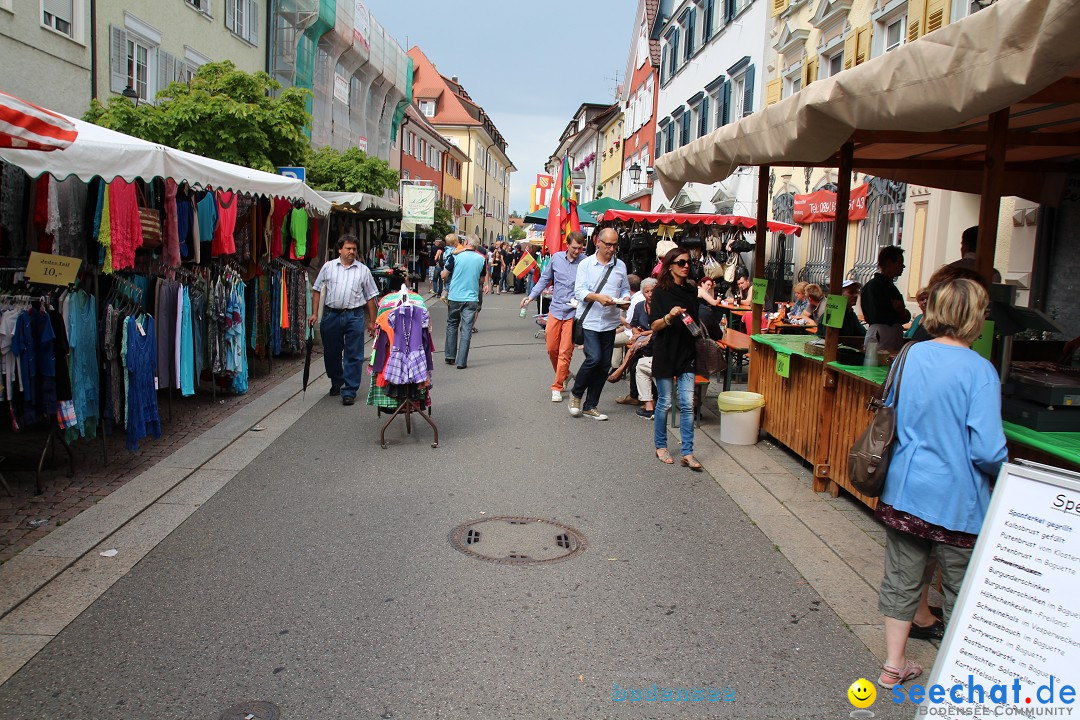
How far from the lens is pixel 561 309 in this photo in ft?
31.6

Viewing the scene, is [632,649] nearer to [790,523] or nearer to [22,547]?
[790,523]

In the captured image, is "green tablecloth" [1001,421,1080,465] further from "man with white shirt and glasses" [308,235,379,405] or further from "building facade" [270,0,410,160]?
"building facade" [270,0,410,160]

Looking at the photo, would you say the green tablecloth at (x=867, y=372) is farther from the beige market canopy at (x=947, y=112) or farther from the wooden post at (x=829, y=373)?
the beige market canopy at (x=947, y=112)

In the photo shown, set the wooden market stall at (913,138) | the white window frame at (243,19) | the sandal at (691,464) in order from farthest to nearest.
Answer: the white window frame at (243,19) < the sandal at (691,464) < the wooden market stall at (913,138)

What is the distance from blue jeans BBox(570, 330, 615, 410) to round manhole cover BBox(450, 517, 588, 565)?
11.3 feet

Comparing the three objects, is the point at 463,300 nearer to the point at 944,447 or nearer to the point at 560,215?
the point at 560,215

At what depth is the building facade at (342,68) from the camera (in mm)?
25562

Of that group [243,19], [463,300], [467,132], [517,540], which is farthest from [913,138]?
[467,132]

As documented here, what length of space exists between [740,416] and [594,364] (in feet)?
5.67

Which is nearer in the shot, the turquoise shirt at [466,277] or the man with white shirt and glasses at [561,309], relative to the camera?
the man with white shirt and glasses at [561,309]

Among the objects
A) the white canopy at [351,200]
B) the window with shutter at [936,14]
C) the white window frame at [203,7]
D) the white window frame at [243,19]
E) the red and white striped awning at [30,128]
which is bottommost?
the red and white striped awning at [30,128]

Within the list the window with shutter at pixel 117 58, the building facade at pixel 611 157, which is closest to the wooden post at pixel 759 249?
the window with shutter at pixel 117 58

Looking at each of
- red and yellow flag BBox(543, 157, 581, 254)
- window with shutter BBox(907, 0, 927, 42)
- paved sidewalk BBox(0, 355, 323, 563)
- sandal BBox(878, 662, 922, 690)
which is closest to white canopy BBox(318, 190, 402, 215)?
red and yellow flag BBox(543, 157, 581, 254)

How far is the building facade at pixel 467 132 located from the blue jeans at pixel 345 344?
51137mm
